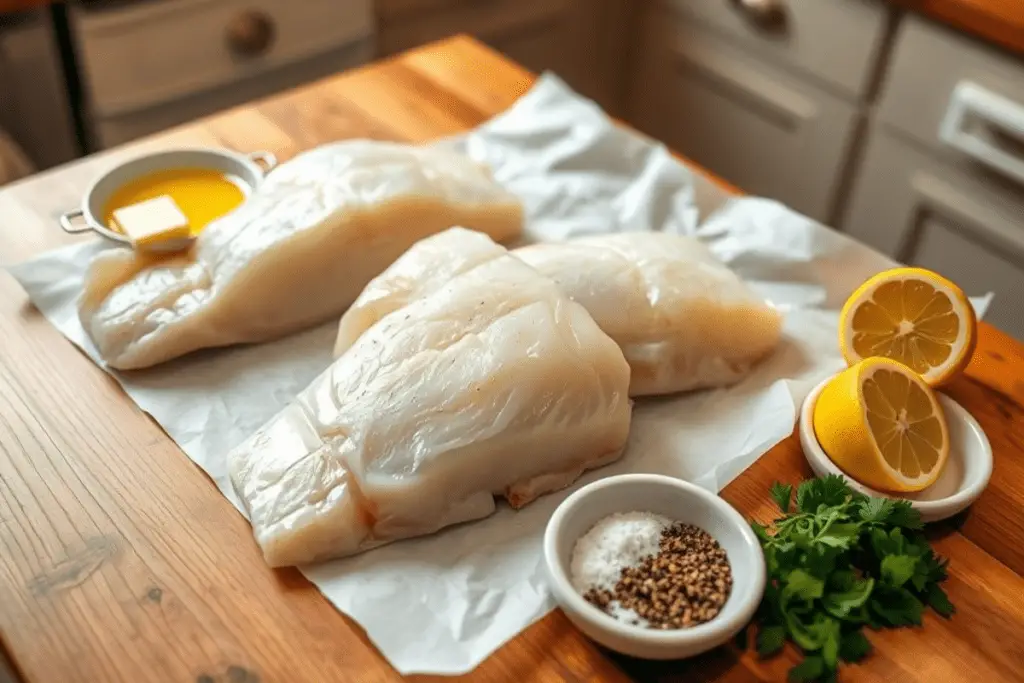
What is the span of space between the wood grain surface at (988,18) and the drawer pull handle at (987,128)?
9cm

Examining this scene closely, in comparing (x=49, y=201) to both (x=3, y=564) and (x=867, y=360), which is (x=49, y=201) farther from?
(x=867, y=360)

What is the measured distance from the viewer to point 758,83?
7.13ft

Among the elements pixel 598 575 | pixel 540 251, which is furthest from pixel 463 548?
pixel 540 251

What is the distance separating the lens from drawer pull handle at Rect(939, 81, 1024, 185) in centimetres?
173

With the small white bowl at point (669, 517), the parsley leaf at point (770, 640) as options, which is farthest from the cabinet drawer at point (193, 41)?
the parsley leaf at point (770, 640)

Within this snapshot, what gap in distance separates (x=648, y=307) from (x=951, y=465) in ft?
1.31

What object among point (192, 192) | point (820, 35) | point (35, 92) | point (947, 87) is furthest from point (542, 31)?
point (192, 192)

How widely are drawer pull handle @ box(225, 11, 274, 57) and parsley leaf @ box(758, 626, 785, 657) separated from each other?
1603 millimetres

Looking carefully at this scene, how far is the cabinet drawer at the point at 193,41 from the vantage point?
5.95ft

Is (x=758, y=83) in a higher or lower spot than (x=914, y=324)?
lower

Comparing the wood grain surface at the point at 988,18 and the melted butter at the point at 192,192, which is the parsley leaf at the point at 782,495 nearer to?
the melted butter at the point at 192,192

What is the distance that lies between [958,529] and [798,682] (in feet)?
0.97

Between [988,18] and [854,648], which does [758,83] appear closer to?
[988,18]

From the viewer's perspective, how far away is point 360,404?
1.08 metres
